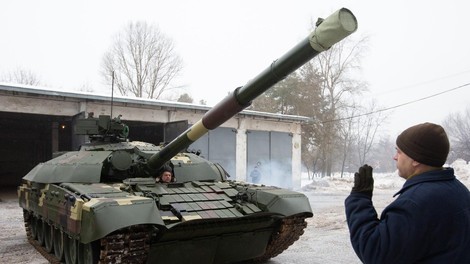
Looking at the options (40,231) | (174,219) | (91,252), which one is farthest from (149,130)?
(174,219)

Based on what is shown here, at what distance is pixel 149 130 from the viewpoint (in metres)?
23.3

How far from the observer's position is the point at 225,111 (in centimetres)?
543

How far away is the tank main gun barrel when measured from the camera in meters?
3.96

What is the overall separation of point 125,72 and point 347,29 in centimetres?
3386

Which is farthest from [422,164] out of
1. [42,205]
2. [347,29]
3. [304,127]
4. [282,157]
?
[304,127]

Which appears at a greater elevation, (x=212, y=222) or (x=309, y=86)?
(x=309, y=86)

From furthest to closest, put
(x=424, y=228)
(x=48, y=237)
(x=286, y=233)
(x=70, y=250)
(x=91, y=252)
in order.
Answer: (x=48, y=237)
(x=286, y=233)
(x=70, y=250)
(x=91, y=252)
(x=424, y=228)

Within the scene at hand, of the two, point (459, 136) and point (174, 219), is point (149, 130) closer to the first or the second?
point (174, 219)

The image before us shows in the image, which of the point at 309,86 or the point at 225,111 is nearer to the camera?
the point at 225,111


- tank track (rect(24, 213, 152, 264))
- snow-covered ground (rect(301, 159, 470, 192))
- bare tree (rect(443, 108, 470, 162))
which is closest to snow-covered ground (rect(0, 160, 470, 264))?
tank track (rect(24, 213, 152, 264))

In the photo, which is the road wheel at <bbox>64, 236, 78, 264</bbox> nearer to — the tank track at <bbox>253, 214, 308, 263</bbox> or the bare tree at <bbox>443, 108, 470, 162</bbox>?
the tank track at <bbox>253, 214, 308, 263</bbox>

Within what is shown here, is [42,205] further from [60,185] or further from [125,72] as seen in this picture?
[125,72]

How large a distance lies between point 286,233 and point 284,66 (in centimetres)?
369

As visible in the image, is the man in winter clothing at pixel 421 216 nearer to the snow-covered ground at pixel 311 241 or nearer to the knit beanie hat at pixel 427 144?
the knit beanie hat at pixel 427 144
